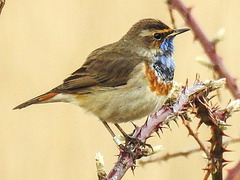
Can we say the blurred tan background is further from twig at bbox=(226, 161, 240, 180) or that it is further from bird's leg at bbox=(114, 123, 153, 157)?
twig at bbox=(226, 161, 240, 180)

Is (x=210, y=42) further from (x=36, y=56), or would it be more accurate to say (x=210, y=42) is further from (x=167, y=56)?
(x=36, y=56)

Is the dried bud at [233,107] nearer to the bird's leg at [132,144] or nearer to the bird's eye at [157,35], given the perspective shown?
the bird's leg at [132,144]

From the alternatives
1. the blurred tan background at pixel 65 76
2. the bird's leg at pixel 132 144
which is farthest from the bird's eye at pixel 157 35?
the bird's leg at pixel 132 144

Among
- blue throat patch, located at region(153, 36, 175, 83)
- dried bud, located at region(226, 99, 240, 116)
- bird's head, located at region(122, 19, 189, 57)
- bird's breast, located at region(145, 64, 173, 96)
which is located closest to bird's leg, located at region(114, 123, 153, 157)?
dried bud, located at region(226, 99, 240, 116)

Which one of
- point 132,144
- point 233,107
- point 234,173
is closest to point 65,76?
point 132,144

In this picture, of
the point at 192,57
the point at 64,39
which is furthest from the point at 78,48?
the point at 192,57

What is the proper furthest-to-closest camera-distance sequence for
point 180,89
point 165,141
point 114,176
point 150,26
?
point 165,141 → point 150,26 → point 180,89 → point 114,176
